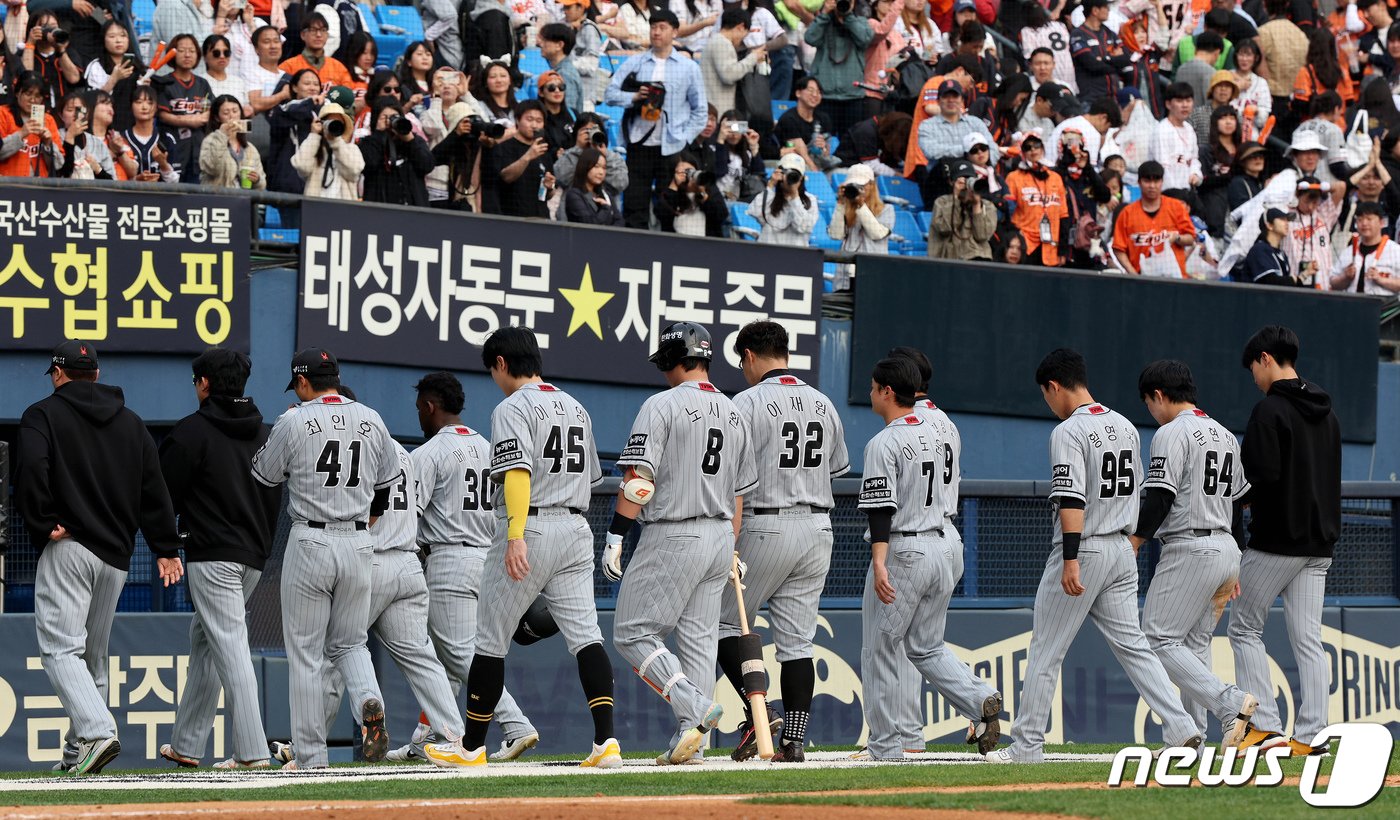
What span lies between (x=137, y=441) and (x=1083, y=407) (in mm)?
4399

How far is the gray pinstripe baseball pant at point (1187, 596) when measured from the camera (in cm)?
954

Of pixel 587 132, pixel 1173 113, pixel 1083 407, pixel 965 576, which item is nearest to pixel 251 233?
pixel 587 132

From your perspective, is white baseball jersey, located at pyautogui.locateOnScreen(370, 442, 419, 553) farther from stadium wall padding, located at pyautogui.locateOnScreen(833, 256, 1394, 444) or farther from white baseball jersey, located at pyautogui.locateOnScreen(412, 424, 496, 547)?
stadium wall padding, located at pyautogui.locateOnScreen(833, 256, 1394, 444)

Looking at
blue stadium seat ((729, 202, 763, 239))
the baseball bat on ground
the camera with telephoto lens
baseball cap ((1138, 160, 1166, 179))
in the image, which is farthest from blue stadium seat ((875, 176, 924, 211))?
the baseball bat on ground

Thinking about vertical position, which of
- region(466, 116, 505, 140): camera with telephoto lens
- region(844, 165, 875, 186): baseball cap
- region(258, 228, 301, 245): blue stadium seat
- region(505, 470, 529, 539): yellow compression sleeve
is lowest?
region(505, 470, 529, 539): yellow compression sleeve

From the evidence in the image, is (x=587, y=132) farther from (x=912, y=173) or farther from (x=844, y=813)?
(x=844, y=813)

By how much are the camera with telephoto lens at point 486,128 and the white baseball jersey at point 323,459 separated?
5.00 metres

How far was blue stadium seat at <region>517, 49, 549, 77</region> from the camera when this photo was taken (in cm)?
1600

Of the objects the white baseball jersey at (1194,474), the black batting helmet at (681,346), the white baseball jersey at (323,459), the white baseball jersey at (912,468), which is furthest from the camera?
the white baseball jersey at (1194,474)

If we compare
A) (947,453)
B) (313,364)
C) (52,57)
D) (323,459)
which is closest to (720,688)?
(947,453)

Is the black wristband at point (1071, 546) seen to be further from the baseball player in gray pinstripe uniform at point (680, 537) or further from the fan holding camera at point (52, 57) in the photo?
the fan holding camera at point (52, 57)

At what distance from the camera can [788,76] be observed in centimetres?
1734

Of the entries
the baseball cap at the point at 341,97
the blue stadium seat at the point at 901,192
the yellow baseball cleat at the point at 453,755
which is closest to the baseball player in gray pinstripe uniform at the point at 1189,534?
the yellow baseball cleat at the point at 453,755

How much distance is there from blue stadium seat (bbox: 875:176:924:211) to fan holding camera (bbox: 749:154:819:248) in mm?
1455
